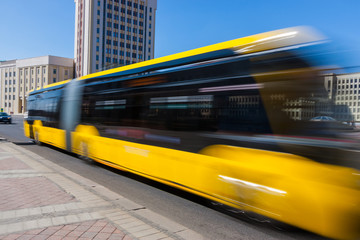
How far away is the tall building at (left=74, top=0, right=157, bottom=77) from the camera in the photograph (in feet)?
304

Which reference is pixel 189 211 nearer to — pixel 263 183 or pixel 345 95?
pixel 263 183

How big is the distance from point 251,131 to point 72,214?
2.87 metres

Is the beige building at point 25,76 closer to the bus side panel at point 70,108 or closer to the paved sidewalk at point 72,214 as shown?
the bus side panel at point 70,108

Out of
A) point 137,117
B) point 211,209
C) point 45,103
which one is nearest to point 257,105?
point 211,209

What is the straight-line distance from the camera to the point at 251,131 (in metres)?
4.00

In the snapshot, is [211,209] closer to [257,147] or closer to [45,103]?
[257,147]

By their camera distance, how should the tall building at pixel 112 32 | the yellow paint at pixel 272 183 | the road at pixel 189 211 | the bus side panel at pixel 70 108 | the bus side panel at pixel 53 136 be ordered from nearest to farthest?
1. the yellow paint at pixel 272 183
2. the road at pixel 189 211
3. the bus side panel at pixel 70 108
4. the bus side panel at pixel 53 136
5. the tall building at pixel 112 32

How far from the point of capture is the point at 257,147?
390 cm

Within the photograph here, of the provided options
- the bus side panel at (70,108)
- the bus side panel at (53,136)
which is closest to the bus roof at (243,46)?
the bus side panel at (70,108)

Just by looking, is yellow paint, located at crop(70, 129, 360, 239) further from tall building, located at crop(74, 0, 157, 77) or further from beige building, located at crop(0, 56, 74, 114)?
beige building, located at crop(0, 56, 74, 114)

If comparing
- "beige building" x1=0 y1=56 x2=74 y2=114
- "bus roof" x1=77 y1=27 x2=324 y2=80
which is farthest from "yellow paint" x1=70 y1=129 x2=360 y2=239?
"beige building" x1=0 y1=56 x2=74 y2=114

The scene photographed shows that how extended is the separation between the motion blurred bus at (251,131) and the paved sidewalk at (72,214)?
1.04 meters

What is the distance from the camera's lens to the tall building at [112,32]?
92.7 m

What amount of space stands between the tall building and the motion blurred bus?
3525 inches
